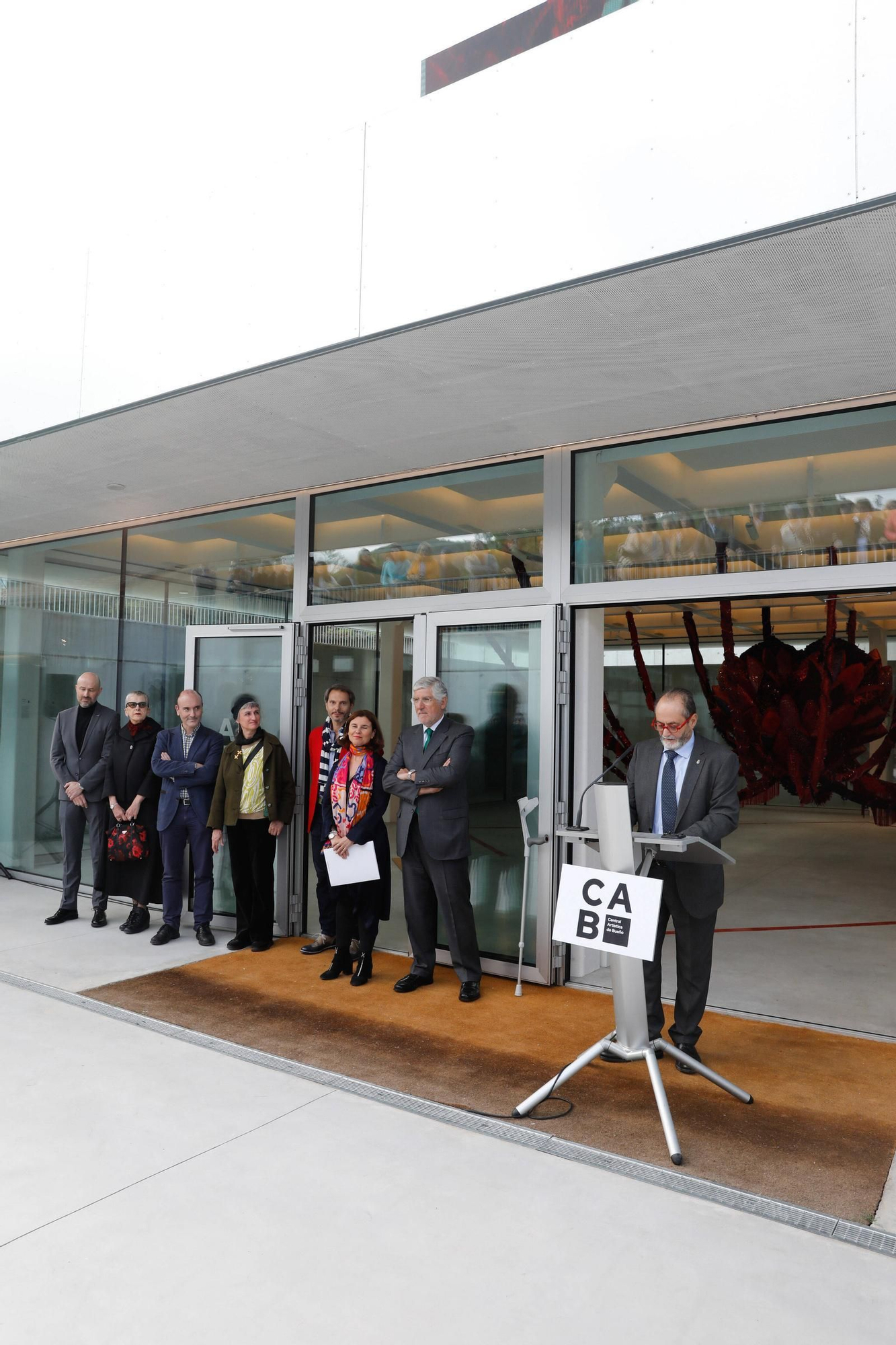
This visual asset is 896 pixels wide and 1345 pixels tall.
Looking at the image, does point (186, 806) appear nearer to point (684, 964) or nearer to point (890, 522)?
point (684, 964)

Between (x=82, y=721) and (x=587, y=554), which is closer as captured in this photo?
(x=587, y=554)

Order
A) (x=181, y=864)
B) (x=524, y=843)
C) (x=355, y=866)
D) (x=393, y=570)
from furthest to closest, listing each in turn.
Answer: (x=181, y=864), (x=393, y=570), (x=524, y=843), (x=355, y=866)

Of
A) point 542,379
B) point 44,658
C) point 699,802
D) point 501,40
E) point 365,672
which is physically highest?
point 501,40

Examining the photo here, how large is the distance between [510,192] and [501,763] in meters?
2.83

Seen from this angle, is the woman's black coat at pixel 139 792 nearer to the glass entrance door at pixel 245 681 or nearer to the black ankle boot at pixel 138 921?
the black ankle boot at pixel 138 921

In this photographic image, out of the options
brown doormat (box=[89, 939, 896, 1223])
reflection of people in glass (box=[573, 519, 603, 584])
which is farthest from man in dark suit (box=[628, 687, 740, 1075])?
reflection of people in glass (box=[573, 519, 603, 584])

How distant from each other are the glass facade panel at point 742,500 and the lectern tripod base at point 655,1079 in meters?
2.20

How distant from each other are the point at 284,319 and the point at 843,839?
34.4 feet

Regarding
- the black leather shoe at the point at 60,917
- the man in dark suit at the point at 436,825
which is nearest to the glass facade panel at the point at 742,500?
the man in dark suit at the point at 436,825

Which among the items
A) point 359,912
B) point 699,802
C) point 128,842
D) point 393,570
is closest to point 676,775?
point 699,802

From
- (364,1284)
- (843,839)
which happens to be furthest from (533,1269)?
(843,839)

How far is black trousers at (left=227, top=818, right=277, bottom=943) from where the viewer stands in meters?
5.37

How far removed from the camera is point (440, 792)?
459cm

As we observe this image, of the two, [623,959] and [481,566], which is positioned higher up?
[481,566]
